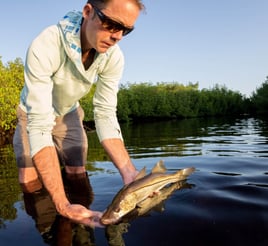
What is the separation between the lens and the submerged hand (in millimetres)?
2572

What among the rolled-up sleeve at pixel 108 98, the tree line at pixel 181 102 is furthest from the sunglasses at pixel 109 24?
the tree line at pixel 181 102

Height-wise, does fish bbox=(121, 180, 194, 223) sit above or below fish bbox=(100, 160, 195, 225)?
below

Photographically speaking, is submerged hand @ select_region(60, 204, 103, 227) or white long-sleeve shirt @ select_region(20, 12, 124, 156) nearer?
submerged hand @ select_region(60, 204, 103, 227)

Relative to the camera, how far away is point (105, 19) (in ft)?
8.88

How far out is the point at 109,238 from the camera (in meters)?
2.40

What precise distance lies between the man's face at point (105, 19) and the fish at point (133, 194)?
1.36m

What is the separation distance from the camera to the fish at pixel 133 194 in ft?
8.52

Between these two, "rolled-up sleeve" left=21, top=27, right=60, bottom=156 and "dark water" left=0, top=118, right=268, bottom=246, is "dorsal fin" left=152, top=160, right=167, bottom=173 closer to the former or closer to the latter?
"dark water" left=0, top=118, right=268, bottom=246

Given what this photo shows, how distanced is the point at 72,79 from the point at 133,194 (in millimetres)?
1595

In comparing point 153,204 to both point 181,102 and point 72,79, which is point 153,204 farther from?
point 181,102

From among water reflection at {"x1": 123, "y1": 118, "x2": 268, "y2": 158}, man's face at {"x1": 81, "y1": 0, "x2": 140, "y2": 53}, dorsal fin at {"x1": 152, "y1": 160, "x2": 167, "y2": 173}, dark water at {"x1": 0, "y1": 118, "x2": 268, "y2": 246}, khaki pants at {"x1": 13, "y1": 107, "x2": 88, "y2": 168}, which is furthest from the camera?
water reflection at {"x1": 123, "y1": 118, "x2": 268, "y2": 158}

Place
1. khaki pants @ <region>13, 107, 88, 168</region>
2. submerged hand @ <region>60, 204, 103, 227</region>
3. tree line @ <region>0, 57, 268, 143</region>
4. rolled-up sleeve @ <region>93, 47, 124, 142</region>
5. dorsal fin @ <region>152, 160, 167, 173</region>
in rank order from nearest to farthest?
submerged hand @ <region>60, 204, 103, 227</region> < dorsal fin @ <region>152, 160, 167, 173</region> < rolled-up sleeve @ <region>93, 47, 124, 142</region> < khaki pants @ <region>13, 107, 88, 168</region> < tree line @ <region>0, 57, 268, 143</region>

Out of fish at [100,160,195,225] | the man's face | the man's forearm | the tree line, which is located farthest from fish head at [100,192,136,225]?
the tree line

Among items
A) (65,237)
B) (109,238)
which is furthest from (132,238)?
(65,237)
